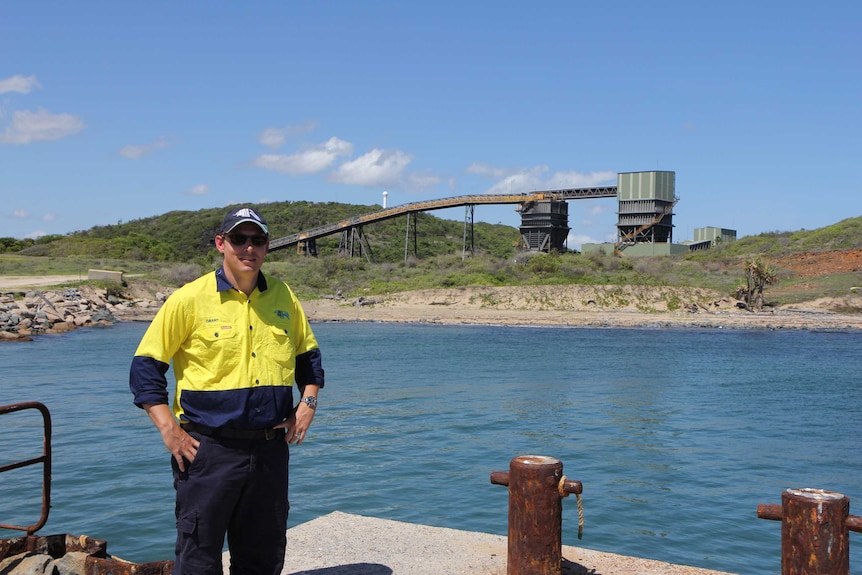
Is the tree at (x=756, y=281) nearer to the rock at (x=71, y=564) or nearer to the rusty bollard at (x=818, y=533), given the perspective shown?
the rusty bollard at (x=818, y=533)

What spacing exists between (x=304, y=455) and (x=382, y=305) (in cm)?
3406

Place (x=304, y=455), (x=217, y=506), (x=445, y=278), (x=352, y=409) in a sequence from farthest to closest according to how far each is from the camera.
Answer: (x=445, y=278)
(x=352, y=409)
(x=304, y=455)
(x=217, y=506)

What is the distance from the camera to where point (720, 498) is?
970 cm

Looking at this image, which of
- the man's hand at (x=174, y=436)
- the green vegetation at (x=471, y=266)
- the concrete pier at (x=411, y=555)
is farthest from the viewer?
the green vegetation at (x=471, y=266)

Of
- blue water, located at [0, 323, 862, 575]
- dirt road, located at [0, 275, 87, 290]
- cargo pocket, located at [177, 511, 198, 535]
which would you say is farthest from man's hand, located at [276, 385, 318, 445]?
dirt road, located at [0, 275, 87, 290]

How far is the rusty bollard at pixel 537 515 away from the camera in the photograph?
198 inches

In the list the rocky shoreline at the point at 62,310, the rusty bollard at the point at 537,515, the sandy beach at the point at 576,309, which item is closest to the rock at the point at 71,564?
the rusty bollard at the point at 537,515

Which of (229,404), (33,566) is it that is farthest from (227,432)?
(33,566)

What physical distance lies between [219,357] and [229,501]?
0.67m

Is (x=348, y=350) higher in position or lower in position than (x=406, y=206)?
lower

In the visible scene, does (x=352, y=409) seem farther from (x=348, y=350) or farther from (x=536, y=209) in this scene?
(x=536, y=209)

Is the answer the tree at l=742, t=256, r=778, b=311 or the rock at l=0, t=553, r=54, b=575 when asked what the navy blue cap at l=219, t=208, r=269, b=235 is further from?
the tree at l=742, t=256, r=778, b=311

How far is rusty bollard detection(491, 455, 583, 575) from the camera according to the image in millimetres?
5031

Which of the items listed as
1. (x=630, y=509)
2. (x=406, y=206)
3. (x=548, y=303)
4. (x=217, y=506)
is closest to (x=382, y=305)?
(x=548, y=303)
